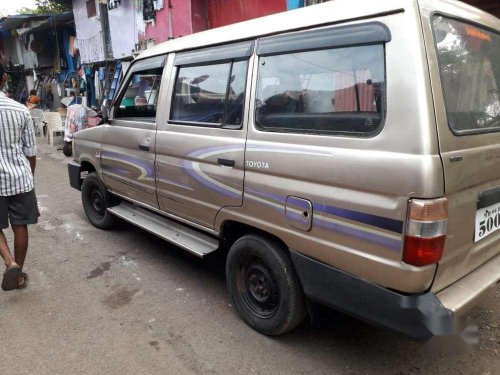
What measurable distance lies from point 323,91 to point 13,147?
Answer: 2531 mm

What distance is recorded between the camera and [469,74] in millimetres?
2205

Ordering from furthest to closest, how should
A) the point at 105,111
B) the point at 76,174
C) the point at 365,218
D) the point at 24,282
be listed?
the point at 76,174, the point at 105,111, the point at 24,282, the point at 365,218

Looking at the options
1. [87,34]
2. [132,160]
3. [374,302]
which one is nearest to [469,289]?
[374,302]

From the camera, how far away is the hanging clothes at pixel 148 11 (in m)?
11.1

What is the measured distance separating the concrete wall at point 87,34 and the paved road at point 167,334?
39.9 feet

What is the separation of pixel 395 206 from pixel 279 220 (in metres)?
0.74

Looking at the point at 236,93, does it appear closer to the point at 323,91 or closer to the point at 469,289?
the point at 323,91

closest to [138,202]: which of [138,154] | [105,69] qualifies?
[138,154]

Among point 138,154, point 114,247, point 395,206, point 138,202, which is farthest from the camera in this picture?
point 114,247

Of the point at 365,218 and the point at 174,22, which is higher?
the point at 174,22

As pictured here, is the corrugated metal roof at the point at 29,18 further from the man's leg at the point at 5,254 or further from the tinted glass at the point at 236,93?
the tinted glass at the point at 236,93

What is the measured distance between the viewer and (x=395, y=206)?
1.88m

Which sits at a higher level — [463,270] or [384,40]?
[384,40]

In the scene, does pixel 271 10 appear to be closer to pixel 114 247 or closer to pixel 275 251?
pixel 114 247
